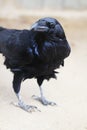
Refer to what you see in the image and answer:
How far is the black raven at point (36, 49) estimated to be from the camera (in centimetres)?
372

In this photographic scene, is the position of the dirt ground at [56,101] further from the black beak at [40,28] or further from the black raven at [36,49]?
the black beak at [40,28]

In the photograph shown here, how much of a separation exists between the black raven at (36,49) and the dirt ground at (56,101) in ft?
0.90

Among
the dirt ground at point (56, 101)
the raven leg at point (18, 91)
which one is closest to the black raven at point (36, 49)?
the raven leg at point (18, 91)

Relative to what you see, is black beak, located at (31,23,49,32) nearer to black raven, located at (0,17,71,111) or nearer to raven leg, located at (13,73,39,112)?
black raven, located at (0,17,71,111)

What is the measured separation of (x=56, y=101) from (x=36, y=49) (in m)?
0.73

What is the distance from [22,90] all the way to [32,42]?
814 millimetres

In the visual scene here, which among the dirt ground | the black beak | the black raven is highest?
the black beak

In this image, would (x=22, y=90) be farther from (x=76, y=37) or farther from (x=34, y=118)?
(x=76, y=37)

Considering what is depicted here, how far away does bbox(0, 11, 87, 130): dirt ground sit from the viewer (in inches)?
Answer: 152

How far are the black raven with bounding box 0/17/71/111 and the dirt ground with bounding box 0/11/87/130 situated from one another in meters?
0.28

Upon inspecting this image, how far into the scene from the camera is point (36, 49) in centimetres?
379

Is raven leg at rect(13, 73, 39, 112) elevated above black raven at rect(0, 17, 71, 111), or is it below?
below

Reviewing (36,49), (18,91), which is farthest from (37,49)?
(18,91)

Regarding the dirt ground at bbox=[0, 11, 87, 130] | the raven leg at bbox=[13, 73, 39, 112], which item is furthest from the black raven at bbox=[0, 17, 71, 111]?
the dirt ground at bbox=[0, 11, 87, 130]
